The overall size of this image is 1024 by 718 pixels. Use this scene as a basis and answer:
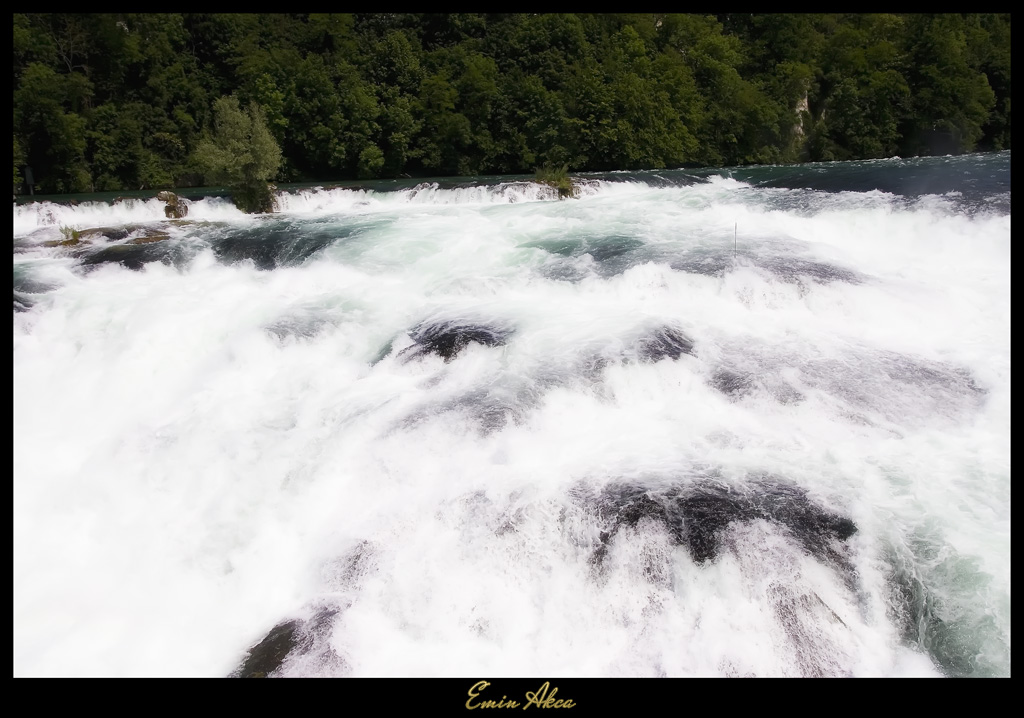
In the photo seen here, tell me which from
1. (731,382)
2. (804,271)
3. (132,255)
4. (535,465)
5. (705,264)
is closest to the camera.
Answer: (535,465)

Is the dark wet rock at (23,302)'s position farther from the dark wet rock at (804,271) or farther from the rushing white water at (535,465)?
the dark wet rock at (804,271)

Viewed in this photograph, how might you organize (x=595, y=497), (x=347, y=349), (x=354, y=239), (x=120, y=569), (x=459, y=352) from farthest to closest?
(x=354, y=239) → (x=347, y=349) → (x=459, y=352) → (x=120, y=569) → (x=595, y=497)

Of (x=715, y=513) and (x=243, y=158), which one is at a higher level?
(x=243, y=158)

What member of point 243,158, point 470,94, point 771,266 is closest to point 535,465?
point 771,266

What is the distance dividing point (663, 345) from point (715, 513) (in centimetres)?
340

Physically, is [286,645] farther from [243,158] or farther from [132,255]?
[243,158]

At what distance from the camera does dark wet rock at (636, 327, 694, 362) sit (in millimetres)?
8633

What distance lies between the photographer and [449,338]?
383 inches

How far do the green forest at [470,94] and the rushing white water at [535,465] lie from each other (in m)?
22.2

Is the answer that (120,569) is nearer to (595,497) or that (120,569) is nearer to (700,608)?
(595,497)

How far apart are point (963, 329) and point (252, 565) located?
10.1 meters
